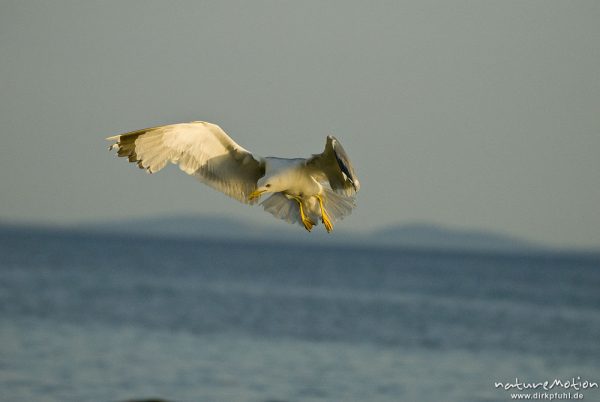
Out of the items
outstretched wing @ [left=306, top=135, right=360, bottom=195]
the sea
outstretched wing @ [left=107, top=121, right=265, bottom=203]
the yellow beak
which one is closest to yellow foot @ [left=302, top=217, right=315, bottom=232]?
outstretched wing @ [left=306, top=135, right=360, bottom=195]

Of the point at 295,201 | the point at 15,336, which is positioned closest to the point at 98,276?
the point at 15,336

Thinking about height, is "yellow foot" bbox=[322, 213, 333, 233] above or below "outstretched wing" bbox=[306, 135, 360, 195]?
below

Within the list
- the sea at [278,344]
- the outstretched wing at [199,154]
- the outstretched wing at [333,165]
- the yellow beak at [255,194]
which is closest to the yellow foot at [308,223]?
the outstretched wing at [333,165]

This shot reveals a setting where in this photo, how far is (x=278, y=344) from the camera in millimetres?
23516

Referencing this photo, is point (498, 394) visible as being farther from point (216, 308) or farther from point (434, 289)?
point (434, 289)

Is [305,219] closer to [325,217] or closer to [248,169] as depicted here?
[325,217]

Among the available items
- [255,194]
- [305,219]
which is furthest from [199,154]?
[305,219]

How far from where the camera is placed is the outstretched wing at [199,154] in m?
10.2

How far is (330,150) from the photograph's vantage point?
31.8ft

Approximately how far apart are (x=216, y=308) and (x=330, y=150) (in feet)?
77.3

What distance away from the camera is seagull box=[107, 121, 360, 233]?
1009cm

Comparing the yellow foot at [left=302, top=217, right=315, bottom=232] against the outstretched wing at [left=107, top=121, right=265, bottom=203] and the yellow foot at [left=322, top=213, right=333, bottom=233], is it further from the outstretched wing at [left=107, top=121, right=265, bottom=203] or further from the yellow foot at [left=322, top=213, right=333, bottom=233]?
the outstretched wing at [left=107, top=121, right=265, bottom=203]

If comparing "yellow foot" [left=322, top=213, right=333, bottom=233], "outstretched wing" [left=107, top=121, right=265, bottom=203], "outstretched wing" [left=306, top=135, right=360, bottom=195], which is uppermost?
"outstretched wing" [left=107, top=121, right=265, bottom=203]

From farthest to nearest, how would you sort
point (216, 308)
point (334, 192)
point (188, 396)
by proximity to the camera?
point (216, 308) < point (188, 396) < point (334, 192)
